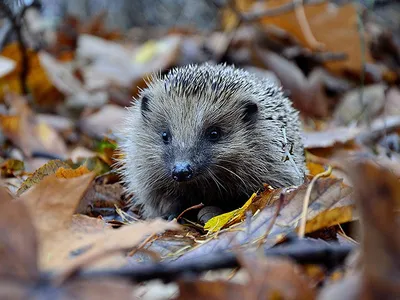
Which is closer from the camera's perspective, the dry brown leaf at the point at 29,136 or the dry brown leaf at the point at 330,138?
the dry brown leaf at the point at 330,138

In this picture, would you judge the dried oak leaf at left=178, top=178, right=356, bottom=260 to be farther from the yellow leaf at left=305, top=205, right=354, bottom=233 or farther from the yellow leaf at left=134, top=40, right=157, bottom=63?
the yellow leaf at left=134, top=40, right=157, bottom=63

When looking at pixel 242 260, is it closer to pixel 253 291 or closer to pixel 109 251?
pixel 253 291

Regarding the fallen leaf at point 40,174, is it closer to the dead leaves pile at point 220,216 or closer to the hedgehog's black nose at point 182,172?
the dead leaves pile at point 220,216

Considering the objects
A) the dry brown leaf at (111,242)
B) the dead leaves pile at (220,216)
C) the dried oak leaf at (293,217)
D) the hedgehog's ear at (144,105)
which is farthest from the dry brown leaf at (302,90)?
the dry brown leaf at (111,242)

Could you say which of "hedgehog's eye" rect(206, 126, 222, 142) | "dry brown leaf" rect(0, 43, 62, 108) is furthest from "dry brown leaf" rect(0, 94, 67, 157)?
"hedgehog's eye" rect(206, 126, 222, 142)

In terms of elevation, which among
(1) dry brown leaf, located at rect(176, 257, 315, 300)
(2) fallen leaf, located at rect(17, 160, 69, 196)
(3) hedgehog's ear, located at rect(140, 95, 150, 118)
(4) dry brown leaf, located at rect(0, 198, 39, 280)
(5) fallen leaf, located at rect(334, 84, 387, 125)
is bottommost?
(5) fallen leaf, located at rect(334, 84, 387, 125)

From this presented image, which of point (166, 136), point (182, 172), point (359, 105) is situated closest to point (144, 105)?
point (166, 136)

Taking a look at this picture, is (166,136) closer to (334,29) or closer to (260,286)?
(260,286)

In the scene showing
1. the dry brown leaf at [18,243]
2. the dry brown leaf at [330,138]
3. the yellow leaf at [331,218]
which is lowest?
the dry brown leaf at [330,138]
